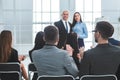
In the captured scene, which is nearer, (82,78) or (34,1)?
(82,78)

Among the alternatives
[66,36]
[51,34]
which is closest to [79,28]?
[66,36]

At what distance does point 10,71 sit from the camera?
14.7ft

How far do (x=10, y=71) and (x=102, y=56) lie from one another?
1526 millimetres

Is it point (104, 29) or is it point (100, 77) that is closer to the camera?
point (100, 77)

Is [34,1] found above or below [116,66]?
above

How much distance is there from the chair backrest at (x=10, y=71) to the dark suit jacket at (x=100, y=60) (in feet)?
4.17

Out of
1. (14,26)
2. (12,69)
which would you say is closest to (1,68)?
(12,69)

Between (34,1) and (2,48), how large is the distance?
6.20 metres

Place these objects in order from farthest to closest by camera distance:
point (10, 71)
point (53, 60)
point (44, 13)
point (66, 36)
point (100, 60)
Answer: point (44, 13), point (66, 36), point (10, 71), point (53, 60), point (100, 60)

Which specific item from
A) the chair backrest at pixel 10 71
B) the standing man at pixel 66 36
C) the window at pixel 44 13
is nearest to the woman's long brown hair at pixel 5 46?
the chair backrest at pixel 10 71

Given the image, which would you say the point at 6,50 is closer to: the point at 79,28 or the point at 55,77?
the point at 55,77

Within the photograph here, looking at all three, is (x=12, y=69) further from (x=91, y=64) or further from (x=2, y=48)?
(x=91, y=64)

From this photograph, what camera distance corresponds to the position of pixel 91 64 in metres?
3.37

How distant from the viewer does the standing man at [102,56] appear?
3367 millimetres
